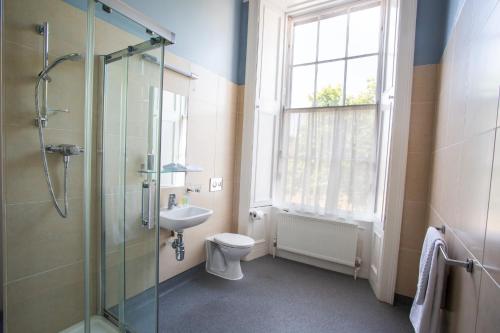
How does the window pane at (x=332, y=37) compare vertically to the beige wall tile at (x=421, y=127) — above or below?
above

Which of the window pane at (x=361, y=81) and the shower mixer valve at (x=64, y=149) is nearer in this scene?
the shower mixer valve at (x=64, y=149)

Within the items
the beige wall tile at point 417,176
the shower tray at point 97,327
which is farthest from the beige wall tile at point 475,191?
the shower tray at point 97,327

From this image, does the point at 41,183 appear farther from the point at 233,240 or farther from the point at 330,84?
the point at 330,84

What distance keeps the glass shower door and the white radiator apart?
6.14ft

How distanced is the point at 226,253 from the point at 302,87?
223 cm

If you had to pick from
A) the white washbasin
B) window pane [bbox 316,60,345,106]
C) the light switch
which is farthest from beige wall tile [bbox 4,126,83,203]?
window pane [bbox 316,60,345,106]

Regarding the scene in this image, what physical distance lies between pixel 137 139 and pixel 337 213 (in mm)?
2273

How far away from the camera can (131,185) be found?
1.59m

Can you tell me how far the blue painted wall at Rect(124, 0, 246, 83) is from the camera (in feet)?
6.95

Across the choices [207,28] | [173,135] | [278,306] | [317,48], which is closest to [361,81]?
[317,48]

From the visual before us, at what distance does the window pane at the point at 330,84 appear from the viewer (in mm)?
2924

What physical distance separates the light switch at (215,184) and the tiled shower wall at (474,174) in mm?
2027

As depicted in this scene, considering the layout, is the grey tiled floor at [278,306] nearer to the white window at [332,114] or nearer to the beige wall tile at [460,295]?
the white window at [332,114]

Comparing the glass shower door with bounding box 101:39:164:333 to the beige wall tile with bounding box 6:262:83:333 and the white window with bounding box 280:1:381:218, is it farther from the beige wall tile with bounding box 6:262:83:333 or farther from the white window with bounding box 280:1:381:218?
the white window with bounding box 280:1:381:218
